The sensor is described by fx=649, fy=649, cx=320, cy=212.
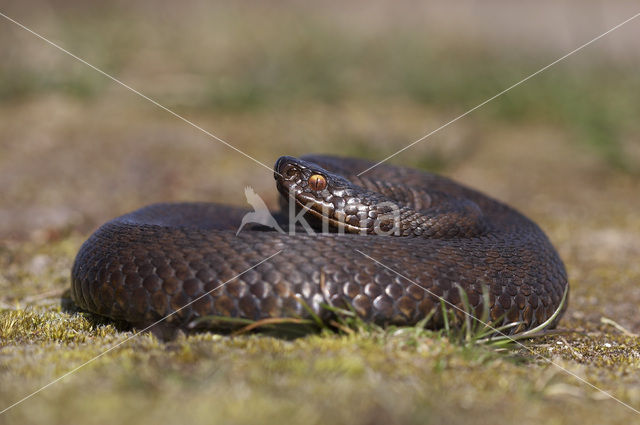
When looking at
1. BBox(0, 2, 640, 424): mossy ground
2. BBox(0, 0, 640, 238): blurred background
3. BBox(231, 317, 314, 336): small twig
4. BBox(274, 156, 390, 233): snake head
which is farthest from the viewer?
BBox(0, 0, 640, 238): blurred background

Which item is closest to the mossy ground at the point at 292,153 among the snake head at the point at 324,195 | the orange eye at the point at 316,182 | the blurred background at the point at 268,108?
the blurred background at the point at 268,108

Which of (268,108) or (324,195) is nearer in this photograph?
(324,195)

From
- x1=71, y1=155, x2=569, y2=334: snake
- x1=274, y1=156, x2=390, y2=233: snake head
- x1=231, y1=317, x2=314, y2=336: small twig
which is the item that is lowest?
x1=231, y1=317, x2=314, y2=336: small twig

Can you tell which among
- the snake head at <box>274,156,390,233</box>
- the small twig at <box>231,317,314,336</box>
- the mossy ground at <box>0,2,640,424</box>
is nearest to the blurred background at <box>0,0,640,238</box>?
the mossy ground at <box>0,2,640,424</box>

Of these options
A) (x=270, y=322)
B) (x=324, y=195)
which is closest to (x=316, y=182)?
(x=324, y=195)

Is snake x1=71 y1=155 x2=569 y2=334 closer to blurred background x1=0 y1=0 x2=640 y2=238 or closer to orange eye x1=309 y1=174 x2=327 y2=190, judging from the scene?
orange eye x1=309 y1=174 x2=327 y2=190

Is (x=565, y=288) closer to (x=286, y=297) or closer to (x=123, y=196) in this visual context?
(x=286, y=297)

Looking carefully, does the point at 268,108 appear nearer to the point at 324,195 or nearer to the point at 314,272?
the point at 324,195

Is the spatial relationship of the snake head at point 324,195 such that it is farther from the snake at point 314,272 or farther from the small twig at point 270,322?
the small twig at point 270,322
